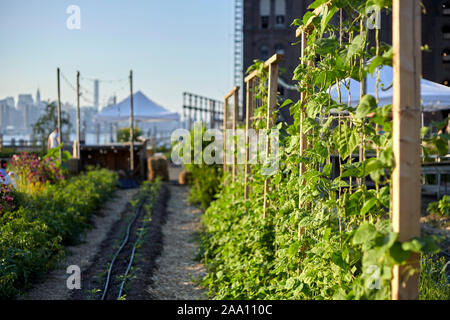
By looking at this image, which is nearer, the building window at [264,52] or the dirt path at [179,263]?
the dirt path at [179,263]

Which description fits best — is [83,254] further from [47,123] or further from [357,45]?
[47,123]

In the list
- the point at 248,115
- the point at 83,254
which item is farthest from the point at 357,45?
the point at 83,254

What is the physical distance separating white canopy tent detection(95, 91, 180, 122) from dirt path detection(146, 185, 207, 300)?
36.8 feet

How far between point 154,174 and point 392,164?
46.5 feet

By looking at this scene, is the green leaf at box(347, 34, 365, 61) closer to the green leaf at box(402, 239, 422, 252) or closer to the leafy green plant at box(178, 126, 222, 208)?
the green leaf at box(402, 239, 422, 252)

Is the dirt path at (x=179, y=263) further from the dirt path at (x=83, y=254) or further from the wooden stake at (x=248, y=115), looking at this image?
the wooden stake at (x=248, y=115)

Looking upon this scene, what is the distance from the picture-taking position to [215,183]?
10336mm

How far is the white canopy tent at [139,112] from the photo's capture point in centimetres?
2070

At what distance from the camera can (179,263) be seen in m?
6.33

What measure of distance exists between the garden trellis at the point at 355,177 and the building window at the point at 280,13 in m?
30.4

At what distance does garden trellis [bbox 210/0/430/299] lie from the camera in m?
1.71

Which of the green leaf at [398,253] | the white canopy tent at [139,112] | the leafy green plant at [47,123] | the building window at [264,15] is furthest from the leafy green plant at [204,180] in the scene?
the building window at [264,15]

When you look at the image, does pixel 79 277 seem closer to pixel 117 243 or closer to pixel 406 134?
pixel 117 243
